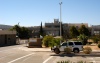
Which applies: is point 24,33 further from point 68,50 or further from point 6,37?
point 68,50

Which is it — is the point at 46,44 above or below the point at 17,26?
below

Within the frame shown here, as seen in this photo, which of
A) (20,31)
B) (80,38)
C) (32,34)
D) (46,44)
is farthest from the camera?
(32,34)

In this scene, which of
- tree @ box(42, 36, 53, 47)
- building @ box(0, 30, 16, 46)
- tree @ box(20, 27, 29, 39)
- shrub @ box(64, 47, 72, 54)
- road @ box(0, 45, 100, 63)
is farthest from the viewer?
tree @ box(20, 27, 29, 39)

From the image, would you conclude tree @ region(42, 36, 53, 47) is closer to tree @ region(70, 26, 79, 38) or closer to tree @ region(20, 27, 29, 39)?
tree @ region(70, 26, 79, 38)

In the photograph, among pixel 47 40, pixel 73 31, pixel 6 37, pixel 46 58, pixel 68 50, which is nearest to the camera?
pixel 46 58

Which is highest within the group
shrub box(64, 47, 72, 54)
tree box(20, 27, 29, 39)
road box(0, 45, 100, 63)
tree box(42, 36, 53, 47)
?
tree box(20, 27, 29, 39)

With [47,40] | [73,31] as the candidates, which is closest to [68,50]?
[47,40]

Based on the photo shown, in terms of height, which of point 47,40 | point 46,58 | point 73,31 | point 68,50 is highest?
point 73,31

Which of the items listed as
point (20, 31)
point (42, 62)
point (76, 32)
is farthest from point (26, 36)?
point (42, 62)

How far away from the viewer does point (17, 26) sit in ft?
340

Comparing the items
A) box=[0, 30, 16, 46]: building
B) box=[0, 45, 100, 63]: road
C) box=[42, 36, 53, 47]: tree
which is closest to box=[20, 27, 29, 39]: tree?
box=[0, 30, 16, 46]: building

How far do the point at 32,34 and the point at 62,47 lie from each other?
71418 mm

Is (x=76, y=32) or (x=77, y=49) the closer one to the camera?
(x=77, y=49)

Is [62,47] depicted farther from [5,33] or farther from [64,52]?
[5,33]
